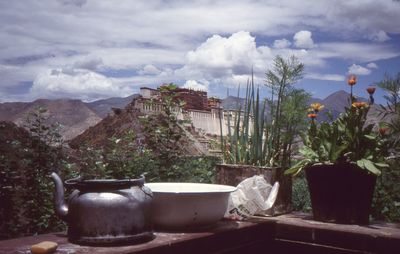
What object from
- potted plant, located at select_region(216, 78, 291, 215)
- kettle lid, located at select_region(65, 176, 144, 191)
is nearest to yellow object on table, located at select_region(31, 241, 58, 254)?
kettle lid, located at select_region(65, 176, 144, 191)

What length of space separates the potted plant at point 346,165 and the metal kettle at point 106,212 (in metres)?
1.34

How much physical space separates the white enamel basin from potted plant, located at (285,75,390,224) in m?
0.78

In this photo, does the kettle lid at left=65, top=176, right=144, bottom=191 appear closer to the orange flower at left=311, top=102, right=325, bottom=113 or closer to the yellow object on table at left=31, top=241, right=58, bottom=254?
the yellow object on table at left=31, top=241, right=58, bottom=254

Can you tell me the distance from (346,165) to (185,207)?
1108 millimetres

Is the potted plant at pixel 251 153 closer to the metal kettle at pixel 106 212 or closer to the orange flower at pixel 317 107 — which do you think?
the orange flower at pixel 317 107

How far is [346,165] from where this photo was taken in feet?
8.76

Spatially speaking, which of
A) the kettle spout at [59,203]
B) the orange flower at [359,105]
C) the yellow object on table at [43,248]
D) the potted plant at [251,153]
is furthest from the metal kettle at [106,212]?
the orange flower at [359,105]

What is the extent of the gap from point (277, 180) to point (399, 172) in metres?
1.26

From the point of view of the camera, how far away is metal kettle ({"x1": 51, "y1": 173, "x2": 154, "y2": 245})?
1.82 m

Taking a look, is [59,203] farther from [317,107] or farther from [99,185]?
[317,107]

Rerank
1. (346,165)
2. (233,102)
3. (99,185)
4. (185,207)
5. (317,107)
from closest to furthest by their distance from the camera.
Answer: (99,185) → (185,207) → (346,165) → (317,107) → (233,102)

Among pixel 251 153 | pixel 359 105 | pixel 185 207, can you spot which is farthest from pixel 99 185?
pixel 359 105

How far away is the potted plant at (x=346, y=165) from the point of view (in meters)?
2.67

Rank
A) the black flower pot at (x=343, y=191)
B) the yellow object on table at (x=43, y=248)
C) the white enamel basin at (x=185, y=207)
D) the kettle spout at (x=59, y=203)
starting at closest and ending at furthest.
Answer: the yellow object on table at (x=43, y=248), the kettle spout at (x=59, y=203), the white enamel basin at (x=185, y=207), the black flower pot at (x=343, y=191)
